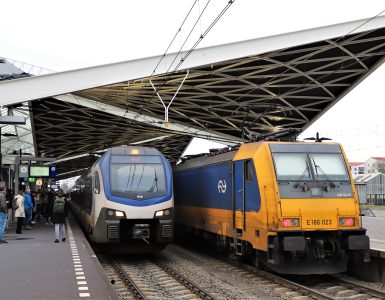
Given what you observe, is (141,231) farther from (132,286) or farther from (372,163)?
(372,163)

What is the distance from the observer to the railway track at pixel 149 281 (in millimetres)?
10477

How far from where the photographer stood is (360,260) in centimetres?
1101

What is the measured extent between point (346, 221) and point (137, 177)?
6.27 m

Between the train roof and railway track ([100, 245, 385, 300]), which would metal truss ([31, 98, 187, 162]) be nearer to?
the train roof

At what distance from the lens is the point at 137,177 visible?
14.9m

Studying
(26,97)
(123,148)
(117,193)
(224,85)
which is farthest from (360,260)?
(224,85)

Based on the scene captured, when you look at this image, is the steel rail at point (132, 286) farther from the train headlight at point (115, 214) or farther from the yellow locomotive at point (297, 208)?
the yellow locomotive at point (297, 208)

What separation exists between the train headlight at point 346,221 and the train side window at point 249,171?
2215 millimetres

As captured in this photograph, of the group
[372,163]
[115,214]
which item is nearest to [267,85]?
[115,214]

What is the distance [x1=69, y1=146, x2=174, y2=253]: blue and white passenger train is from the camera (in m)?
14.2

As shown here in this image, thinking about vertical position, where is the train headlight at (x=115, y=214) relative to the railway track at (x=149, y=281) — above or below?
above

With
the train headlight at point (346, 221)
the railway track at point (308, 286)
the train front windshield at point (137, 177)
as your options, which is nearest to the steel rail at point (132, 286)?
the train front windshield at point (137, 177)

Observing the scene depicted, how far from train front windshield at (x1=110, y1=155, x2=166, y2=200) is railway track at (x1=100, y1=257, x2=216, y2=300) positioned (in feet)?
6.67

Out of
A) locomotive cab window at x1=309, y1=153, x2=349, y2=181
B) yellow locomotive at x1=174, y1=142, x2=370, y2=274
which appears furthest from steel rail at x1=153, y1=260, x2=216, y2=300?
locomotive cab window at x1=309, y1=153, x2=349, y2=181
